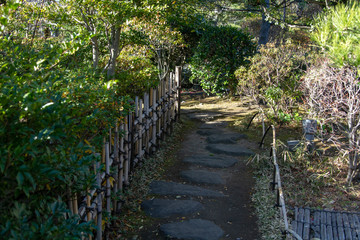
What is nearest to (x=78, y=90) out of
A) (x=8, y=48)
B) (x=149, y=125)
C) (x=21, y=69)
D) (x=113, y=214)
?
(x=21, y=69)

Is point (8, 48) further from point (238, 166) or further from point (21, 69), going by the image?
point (238, 166)

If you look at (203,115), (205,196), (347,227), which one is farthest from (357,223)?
(203,115)

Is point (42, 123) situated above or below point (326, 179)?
above

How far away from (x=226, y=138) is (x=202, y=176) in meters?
2.01

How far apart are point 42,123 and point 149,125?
181 inches

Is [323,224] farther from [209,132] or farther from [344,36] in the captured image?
[209,132]

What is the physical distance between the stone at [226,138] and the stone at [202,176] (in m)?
1.66

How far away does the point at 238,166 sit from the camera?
20.8 feet

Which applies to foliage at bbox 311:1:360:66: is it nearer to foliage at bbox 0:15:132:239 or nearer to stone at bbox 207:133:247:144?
foliage at bbox 0:15:132:239

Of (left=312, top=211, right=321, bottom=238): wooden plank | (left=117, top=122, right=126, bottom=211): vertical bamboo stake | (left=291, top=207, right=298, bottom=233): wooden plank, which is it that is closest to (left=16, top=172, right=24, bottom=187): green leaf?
(left=117, top=122, right=126, bottom=211): vertical bamboo stake

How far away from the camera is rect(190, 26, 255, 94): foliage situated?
33.4ft

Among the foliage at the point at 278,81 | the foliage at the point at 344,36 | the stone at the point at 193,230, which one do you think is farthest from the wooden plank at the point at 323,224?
the foliage at the point at 278,81

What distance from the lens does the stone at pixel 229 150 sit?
6.84 metres

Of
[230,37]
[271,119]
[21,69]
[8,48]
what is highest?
[230,37]
